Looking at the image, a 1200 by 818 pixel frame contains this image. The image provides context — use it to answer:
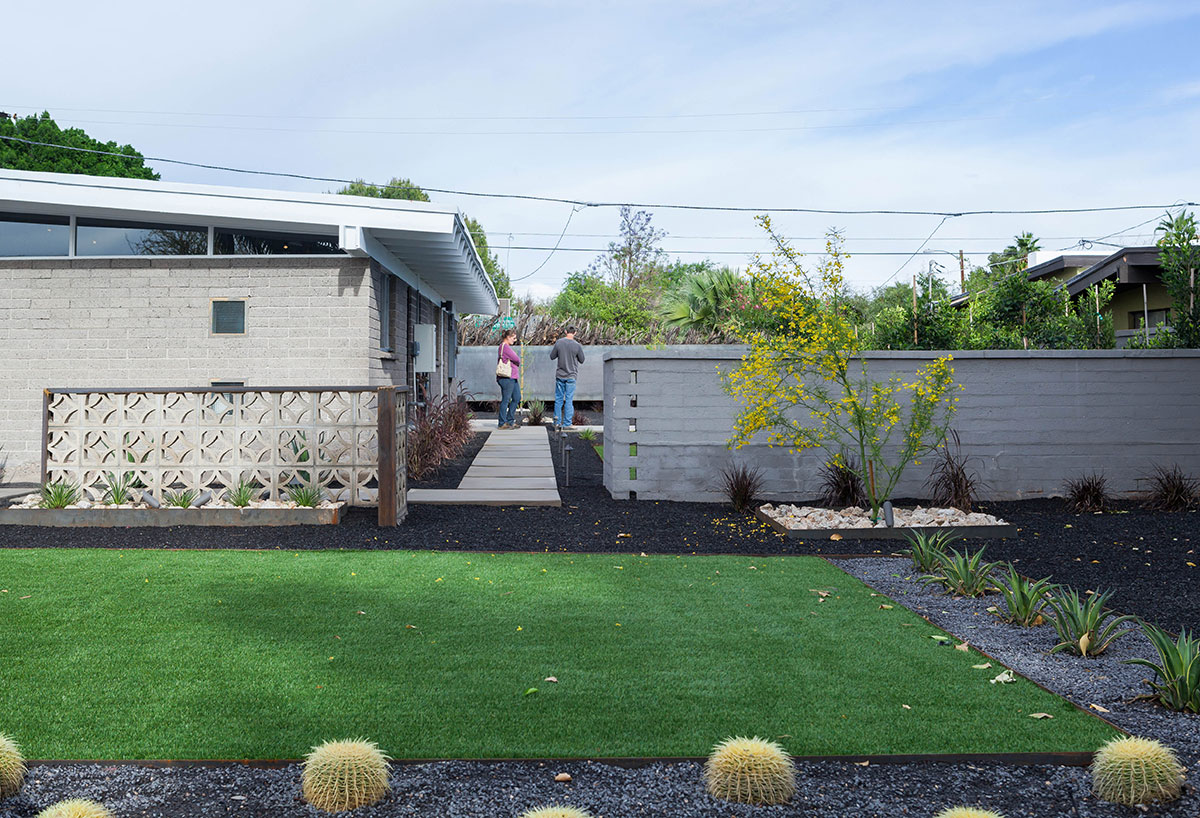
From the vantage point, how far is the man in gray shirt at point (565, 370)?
15898 millimetres

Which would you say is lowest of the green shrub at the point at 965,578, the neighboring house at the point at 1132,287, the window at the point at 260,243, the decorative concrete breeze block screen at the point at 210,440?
the green shrub at the point at 965,578

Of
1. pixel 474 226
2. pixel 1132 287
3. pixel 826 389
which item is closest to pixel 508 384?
pixel 826 389

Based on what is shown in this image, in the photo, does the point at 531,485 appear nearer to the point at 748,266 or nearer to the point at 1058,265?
the point at 748,266

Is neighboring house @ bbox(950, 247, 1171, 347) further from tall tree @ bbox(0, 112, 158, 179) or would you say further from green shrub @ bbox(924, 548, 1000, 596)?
tall tree @ bbox(0, 112, 158, 179)

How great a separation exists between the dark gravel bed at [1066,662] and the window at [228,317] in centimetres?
747

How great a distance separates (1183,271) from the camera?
10.2 m

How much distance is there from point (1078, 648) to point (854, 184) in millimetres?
28161

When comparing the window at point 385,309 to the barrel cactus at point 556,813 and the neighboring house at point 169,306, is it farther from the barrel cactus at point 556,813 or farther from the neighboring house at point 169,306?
the barrel cactus at point 556,813

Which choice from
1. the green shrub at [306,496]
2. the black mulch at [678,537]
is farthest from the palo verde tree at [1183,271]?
the green shrub at [306,496]

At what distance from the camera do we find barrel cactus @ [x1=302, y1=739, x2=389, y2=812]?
238 cm

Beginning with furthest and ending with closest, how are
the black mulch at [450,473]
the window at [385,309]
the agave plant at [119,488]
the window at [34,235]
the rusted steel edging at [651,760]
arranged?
the window at [385,309] → the window at [34,235] → the black mulch at [450,473] → the agave plant at [119,488] → the rusted steel edging at [651,760]

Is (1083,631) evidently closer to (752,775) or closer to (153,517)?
(752,775)

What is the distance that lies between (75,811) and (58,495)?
235 inches

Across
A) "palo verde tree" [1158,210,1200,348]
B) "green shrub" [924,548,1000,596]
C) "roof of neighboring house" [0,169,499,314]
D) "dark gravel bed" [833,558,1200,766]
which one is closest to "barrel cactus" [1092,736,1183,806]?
"dark gravel bed" [833,558,1200,766]
